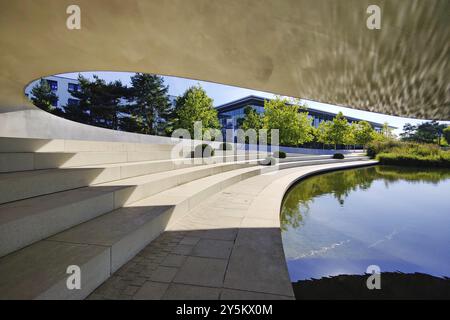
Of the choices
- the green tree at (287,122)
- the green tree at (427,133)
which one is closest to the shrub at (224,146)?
the green tree at (287,122)

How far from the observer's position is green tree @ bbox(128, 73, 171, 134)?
1324 inches

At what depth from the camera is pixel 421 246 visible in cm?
501

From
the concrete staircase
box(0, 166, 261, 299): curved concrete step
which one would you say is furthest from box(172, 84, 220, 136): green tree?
box(0, 166, 261, 299): curved concrete step

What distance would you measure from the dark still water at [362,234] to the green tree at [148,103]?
29948 millimetres

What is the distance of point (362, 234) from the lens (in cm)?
546

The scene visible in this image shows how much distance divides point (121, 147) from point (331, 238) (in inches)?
264

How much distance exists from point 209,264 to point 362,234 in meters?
4.43

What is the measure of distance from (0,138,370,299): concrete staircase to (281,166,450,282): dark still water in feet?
8.82

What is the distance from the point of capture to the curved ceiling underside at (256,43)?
2.88m

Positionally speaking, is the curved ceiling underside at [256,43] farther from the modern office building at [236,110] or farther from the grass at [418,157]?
the modern office building at [236,110]
